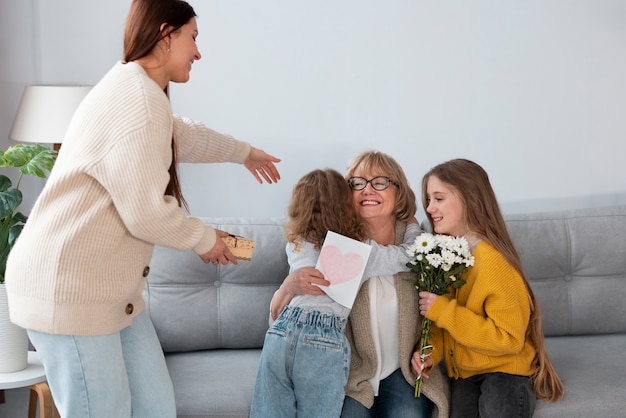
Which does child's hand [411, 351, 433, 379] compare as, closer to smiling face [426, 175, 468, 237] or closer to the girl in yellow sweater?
the girl in yellow sweater

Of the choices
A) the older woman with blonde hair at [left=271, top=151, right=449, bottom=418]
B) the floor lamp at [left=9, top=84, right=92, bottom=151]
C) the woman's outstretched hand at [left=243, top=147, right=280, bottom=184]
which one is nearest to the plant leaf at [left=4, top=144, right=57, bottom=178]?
the floor lamp at [left=9, top=84, right=92, bottom=151]

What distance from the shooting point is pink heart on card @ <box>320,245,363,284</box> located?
258cm

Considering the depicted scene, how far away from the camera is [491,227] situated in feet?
8.68

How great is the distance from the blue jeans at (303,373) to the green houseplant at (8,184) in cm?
98

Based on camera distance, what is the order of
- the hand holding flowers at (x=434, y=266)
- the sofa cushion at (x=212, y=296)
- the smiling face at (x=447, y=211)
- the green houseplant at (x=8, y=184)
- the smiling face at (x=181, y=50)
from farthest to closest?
the sofa cushion at (x=212, y=296) < the green houseplant at (x=8, y=184) < the smiling face at (x=447, y=211) < the hand holding flowers at (x=434, y=266) < the smiling face at (x=181, y=50)

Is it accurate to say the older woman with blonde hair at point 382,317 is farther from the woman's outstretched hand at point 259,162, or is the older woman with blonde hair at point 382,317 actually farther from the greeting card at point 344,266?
the woman's outstretched hand at point 259,162

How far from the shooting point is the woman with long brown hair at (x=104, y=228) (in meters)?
1.84

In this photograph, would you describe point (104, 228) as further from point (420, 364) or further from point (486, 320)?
point (486, 320)

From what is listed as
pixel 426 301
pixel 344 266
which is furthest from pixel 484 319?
pixel 344 266

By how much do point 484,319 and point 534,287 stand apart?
2.28ft

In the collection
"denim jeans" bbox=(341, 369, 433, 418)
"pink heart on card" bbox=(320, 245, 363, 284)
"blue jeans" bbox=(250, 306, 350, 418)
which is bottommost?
"denim jeans" bbox=(341, 369, 433, 418)

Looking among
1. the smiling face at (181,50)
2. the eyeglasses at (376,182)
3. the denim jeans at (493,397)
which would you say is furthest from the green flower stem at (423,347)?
the smiling face at (181,50)

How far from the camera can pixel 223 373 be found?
9.07ft

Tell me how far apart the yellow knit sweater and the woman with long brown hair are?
2.82ft
